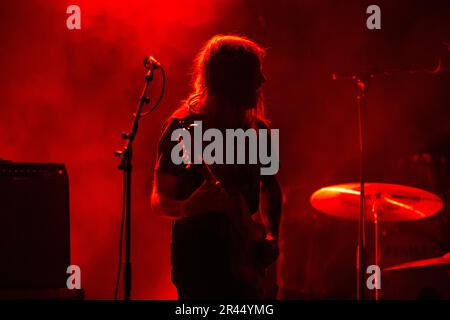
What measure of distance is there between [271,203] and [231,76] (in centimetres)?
59

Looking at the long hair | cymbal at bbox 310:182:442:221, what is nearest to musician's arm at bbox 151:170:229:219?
the long hair

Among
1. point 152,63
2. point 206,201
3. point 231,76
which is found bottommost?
point 206,201

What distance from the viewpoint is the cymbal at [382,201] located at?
379 cm

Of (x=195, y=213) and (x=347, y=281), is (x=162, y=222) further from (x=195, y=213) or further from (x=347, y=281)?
(x=195, y=213)

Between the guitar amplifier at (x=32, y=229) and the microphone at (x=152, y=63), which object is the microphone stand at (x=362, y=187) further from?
the guitar amplifier at (x=32, y=229)

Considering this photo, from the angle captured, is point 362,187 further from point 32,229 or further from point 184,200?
point 32,229

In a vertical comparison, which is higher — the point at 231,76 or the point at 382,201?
the point at 231,76

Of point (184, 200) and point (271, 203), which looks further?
point (271, 203)

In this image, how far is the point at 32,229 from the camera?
2391 millimetres

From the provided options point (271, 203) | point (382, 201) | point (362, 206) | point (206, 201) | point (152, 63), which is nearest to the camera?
point (206, 201)

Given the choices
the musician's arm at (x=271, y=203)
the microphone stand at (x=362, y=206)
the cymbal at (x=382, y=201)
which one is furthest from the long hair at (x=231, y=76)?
the cymbal at (x=382, y=201)

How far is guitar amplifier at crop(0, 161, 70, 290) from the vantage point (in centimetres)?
235

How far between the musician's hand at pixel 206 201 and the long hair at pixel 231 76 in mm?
382

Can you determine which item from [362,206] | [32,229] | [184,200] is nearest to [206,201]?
[184,200]
